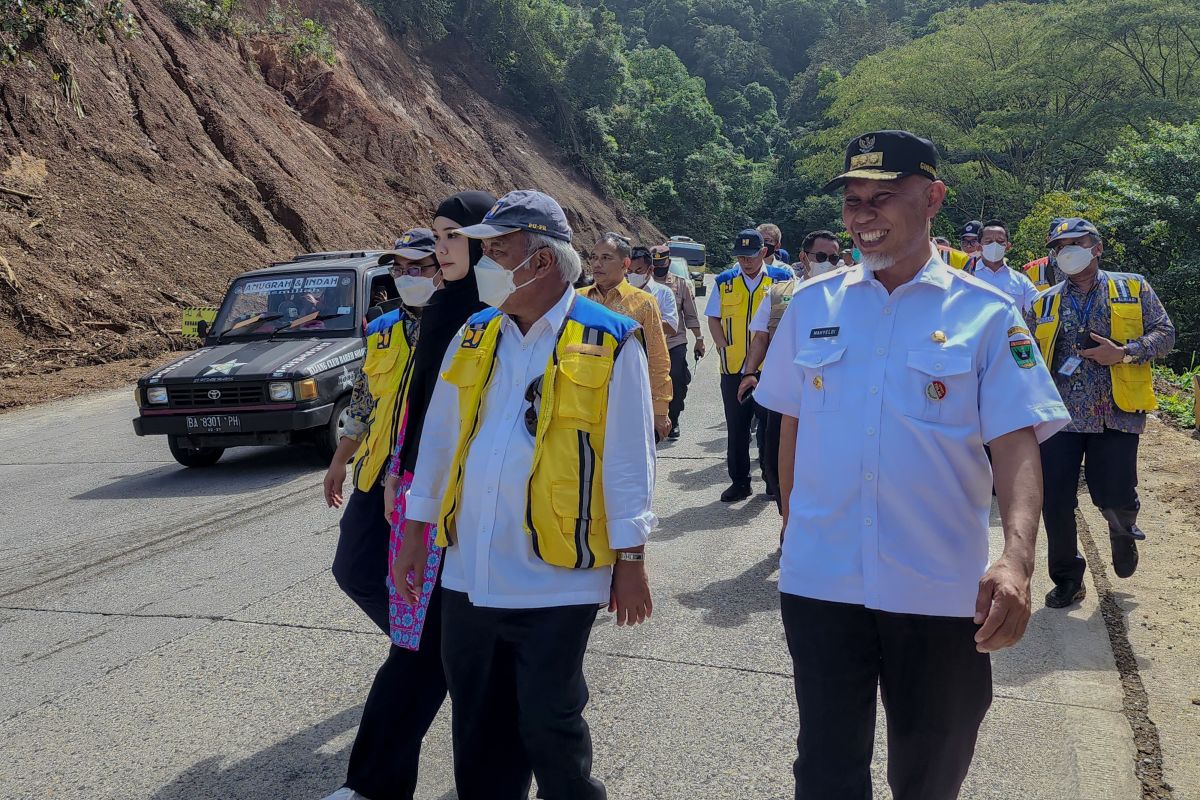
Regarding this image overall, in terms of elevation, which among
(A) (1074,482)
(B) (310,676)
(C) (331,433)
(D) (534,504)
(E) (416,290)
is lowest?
(B) (310,676)

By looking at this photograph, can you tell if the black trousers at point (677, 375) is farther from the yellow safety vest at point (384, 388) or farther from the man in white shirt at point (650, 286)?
the yellow safety vest at point (384, 388)

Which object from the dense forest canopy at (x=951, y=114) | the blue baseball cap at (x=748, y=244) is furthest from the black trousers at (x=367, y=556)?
the dense forest canopy at (x=951, y=114)

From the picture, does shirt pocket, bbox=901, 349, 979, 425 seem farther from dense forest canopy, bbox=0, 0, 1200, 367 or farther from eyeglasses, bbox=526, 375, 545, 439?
dense forest canopy, bbox=0, 0, 1200, 367

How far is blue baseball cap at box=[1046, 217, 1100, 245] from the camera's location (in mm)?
5711

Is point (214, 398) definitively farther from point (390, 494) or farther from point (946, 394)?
point (946, 394)

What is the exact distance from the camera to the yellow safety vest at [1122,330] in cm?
545

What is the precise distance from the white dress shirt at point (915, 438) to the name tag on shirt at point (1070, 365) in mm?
3245

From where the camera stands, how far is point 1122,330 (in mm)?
5625

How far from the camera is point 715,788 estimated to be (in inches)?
142

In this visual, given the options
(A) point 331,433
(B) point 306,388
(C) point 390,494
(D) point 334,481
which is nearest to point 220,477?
(A) point 331,433

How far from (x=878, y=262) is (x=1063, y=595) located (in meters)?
3.52

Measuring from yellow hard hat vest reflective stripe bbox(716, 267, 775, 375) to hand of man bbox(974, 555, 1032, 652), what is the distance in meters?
5.88

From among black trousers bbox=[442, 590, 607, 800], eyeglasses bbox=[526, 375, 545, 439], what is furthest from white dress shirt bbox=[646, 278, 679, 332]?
black trousers bbox=[442, 590, 607, 800]

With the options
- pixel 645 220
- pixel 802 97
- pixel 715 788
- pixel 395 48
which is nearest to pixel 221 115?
pixel 395 48
